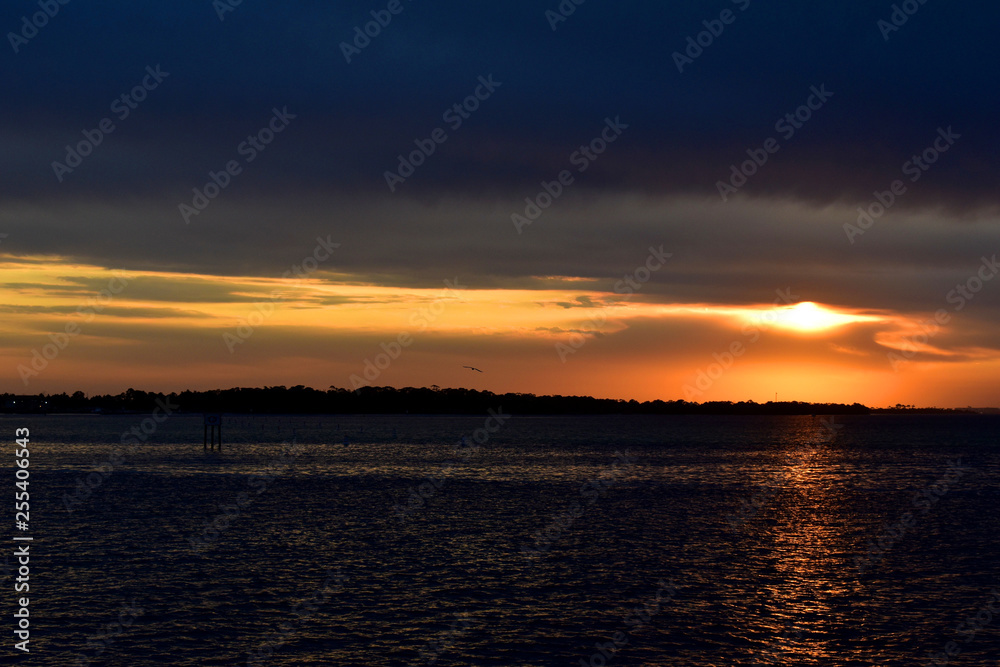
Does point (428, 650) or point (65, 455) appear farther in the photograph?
point (65, 455)

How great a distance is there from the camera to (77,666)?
21.4 metres

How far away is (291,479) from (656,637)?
53.8 m

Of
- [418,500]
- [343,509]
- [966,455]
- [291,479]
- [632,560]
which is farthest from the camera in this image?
[966,455]

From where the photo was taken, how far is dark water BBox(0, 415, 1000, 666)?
23516 millimetres

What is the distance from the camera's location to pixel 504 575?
32.3m

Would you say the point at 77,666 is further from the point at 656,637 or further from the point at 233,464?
the point at 233,464

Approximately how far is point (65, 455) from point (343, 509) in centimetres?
7127

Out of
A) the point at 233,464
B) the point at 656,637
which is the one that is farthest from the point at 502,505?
the point at 233,464

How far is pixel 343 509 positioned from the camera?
52094 mm

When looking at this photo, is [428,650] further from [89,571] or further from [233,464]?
[233,464]

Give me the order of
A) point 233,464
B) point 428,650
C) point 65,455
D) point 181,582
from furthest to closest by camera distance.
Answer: point 65,455 < point 233,464 < point 181,582 < point 428,650

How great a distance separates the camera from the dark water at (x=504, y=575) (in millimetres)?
23516

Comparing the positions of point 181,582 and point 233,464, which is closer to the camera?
point 181,582

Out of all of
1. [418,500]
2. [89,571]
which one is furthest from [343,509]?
[89,571]
